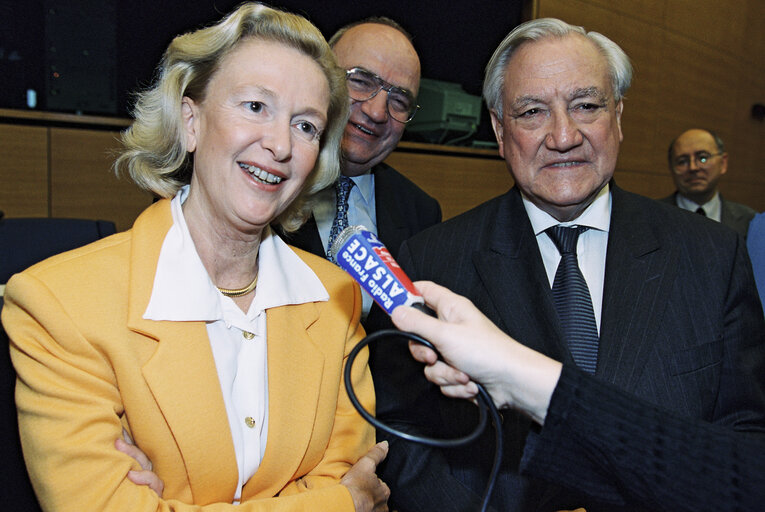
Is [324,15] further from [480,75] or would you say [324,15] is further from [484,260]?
[484,260]

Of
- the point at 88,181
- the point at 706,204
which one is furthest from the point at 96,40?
the point at 706,204

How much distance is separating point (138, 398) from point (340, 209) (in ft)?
3.61

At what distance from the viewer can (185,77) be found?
1.42 meters

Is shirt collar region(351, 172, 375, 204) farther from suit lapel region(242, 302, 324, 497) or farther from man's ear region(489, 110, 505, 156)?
suit lapel region(242, 302, 324, 497)

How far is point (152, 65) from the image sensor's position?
2973 mm

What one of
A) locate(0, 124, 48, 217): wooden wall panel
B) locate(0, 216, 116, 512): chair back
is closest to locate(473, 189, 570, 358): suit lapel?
locate(0, 216, 116, 512): chair back

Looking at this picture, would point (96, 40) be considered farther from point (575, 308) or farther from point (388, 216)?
point (575, 308)

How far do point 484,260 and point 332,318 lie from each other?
16.1 inches

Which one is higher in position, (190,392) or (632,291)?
(632,291)

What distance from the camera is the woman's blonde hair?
4.53 ft

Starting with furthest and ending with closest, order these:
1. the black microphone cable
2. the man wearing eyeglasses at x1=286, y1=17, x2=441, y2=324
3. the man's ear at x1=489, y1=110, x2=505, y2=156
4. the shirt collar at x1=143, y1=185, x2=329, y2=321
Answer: the man wearing eyeglasses at x1=286, y1=17, x2=441, y2=324
the man's ear at x1=489, y1=110, x2=505, y2=156
the shirt collar at x1=143, y1=185, x2=329, y2=321
the black microphone cable

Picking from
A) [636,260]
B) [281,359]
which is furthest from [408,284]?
[636,260]

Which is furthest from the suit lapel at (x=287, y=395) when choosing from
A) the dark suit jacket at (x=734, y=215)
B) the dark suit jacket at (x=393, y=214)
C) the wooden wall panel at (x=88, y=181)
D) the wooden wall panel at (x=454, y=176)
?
the dark suit jacket at (x=734, y=215)

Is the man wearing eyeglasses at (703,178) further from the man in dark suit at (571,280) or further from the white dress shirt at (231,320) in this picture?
the white dress shirt at (231,320)
